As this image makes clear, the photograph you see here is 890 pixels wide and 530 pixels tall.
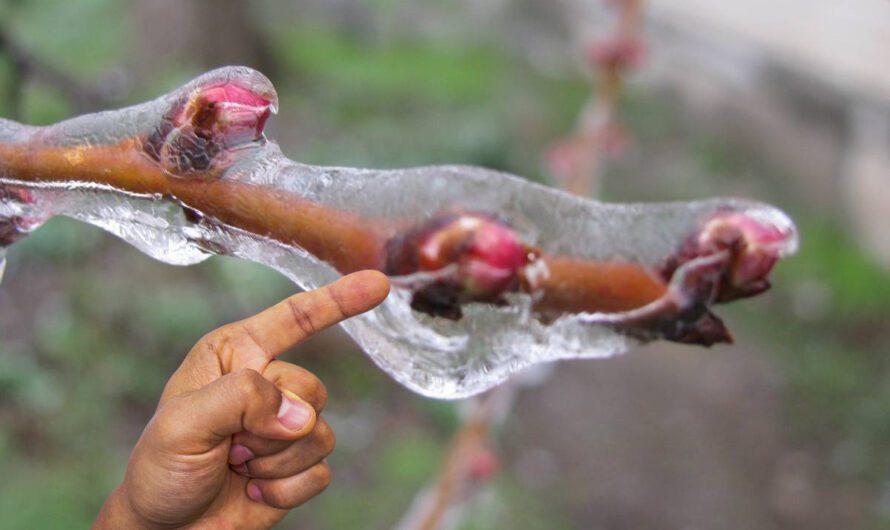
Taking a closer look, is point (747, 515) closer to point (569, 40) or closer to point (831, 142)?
point (831, 142)

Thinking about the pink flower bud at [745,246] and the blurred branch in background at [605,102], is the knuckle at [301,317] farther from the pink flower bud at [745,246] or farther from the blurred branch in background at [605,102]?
the blurred branch in background at [605,102]

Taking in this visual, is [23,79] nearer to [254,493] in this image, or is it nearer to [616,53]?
[616,53]

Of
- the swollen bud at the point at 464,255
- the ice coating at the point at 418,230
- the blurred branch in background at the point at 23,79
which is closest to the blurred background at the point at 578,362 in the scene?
the blurred branch in background at the point at 23,79

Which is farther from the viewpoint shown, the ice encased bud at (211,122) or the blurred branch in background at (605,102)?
the blurred branch in background at (605,102)

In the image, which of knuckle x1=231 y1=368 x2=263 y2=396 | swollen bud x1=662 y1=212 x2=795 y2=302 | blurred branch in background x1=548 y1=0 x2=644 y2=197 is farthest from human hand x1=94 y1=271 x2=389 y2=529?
blurred branch in background x1=548 y1=0 x2=644 y2=197

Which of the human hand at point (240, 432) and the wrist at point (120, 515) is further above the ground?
the human hand at point (240, 432)

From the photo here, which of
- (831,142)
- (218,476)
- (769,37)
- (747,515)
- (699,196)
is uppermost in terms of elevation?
(218,476)

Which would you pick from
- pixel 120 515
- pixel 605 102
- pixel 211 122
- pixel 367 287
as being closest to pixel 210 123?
pixel 211 122

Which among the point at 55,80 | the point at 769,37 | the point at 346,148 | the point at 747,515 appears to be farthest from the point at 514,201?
the point at 769,37
